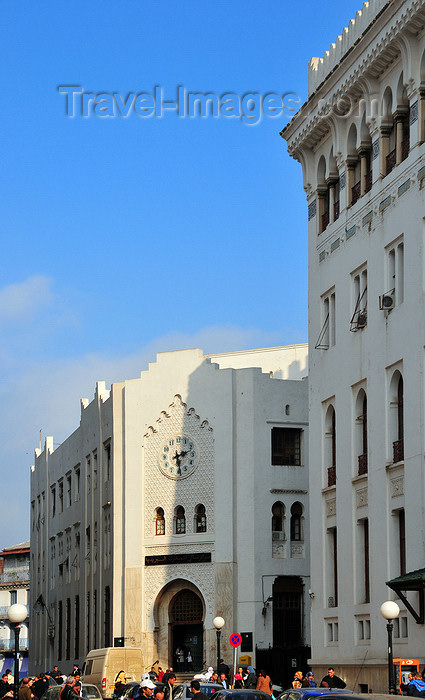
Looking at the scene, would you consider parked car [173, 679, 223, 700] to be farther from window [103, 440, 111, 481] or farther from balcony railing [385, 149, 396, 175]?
window [103, 440, 111, 481]

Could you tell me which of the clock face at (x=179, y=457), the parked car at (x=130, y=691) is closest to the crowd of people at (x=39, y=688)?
the parked car at (x=130, y=691)

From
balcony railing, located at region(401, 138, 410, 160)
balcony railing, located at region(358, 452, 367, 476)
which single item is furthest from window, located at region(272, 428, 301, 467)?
balcony railing, located at region(401, 138, 410, 160)

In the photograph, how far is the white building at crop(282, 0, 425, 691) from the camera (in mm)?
29016

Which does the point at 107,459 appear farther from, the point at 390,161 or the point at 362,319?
the point at 390,161

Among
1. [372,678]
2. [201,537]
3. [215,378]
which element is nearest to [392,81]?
[372,678]

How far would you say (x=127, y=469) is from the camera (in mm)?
49938

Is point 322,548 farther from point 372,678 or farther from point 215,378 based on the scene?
point 215,378

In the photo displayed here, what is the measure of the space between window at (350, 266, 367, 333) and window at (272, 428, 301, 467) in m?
15.9

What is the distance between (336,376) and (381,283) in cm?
410

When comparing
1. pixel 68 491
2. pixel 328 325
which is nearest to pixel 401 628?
pixel 328 325

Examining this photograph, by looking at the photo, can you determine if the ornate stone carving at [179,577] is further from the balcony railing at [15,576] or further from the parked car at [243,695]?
the balcony railing at [15,576]

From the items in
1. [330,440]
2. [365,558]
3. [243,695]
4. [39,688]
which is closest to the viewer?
[243,695]

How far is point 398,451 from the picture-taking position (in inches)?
1170

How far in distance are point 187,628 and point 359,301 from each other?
2059 centimetres
